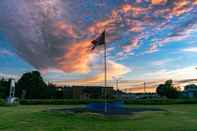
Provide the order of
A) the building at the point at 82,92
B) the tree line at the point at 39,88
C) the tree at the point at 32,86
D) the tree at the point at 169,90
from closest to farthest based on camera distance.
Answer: the tree at the point at 169,90 < the tree line at the point at 39,88 < the tree at the point at 32,86 < the building at the point at 82,92

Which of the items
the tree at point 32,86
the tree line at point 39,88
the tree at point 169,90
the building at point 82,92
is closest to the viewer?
the tree at point 169,90

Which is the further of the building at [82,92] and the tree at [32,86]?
A: the building at [82,92]

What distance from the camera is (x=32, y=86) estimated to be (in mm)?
81938

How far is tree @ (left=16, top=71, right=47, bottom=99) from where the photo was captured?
80.4 meters

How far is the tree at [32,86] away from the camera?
80438 mm

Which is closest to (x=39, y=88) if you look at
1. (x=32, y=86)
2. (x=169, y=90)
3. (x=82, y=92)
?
(x=32, y=86)

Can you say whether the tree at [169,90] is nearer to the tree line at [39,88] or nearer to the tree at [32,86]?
the tree line at [39,88]

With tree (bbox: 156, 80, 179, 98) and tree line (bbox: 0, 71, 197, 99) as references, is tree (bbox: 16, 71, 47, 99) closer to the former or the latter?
tree line (bbox: 0, 71, 197, 99)

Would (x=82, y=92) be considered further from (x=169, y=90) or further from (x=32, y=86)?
(x=169, y=90)

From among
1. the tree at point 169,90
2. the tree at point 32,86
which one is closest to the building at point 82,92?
the tree at point 32,86

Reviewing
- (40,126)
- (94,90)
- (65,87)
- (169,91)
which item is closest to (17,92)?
(65,87)

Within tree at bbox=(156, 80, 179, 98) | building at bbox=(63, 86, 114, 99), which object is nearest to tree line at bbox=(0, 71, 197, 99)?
tree at bbox=(156, 80, 179, 98)

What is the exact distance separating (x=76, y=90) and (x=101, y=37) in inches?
2474

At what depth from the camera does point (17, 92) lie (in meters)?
82.9
